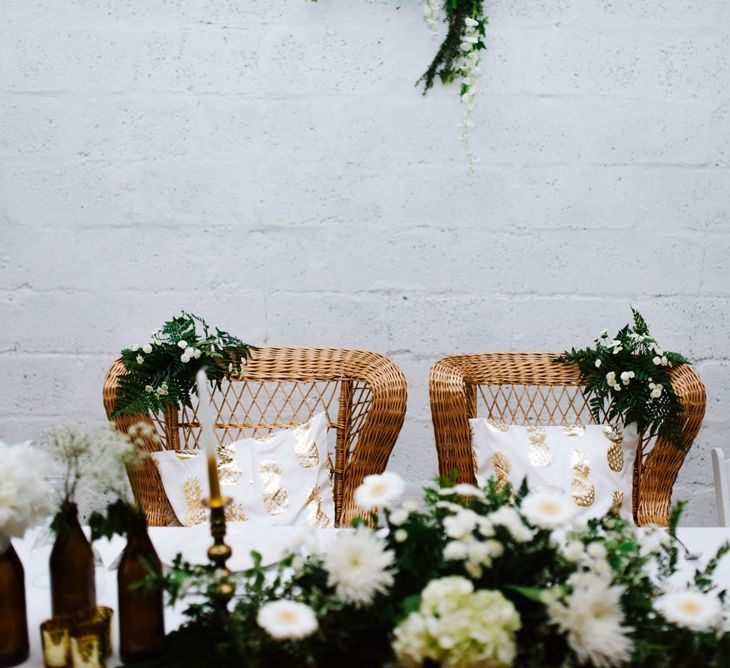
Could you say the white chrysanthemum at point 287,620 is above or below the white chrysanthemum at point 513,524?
below

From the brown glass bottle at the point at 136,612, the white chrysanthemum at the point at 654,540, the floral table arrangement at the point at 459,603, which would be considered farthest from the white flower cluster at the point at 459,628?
the brown glass bottle at the point at 136,612

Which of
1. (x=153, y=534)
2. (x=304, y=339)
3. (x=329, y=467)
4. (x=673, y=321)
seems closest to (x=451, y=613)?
(x=153, y=534)

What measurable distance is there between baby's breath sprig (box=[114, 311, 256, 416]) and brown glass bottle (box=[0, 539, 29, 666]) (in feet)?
2.45

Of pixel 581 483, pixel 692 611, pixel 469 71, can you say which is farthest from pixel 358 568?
pixel 469 71

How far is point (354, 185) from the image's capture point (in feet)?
7.16

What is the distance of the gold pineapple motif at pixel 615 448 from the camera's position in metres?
1.74

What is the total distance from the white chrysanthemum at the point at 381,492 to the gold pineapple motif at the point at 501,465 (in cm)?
92

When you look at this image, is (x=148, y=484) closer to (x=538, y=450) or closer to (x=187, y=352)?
(x=187, y=352)

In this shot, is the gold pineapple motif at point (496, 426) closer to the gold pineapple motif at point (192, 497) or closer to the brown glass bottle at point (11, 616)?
the gold pineapple motif at point (192, 497)

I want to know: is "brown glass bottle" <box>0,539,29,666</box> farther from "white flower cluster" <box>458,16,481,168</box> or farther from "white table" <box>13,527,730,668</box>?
"white flower cluster" <box>458,16,481,168</box>

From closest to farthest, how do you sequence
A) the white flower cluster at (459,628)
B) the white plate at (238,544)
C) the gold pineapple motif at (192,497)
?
the white flower cluster at (459,628) < the white plate at (238,544) < the gold pineapple motif at (192,497)

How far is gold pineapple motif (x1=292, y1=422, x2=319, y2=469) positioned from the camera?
68.9 inches

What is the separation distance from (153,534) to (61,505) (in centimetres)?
41

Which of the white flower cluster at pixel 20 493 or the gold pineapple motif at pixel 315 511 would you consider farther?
the gold pineapple motif at pixel 315 511
